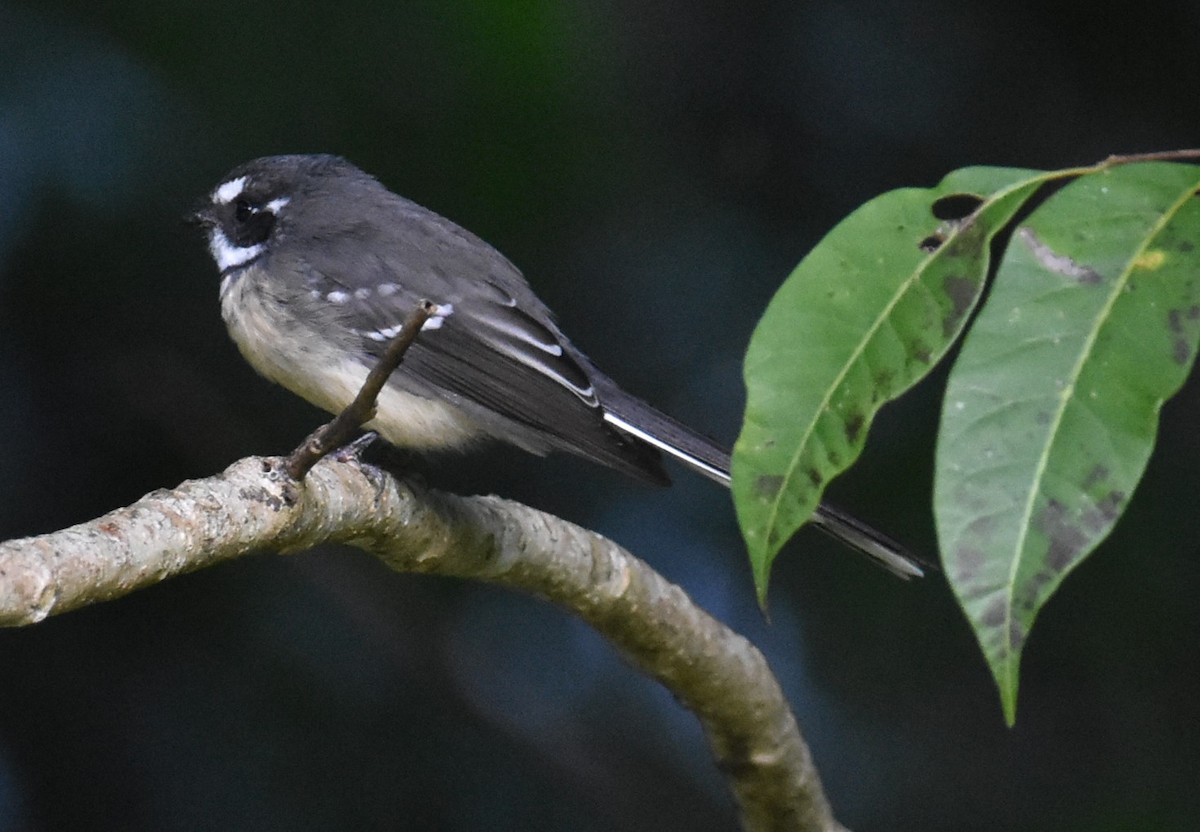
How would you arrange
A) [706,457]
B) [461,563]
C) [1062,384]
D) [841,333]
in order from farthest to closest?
[706,457]
[461,563]
[841,333]
[1062,384]

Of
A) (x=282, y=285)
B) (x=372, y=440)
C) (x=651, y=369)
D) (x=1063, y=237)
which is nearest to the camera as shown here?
(x=1063, y=237)

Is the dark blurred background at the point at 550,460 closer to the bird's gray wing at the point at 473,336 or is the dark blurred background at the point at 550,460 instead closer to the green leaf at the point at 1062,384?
the bird's gray wing at the point at 473,336

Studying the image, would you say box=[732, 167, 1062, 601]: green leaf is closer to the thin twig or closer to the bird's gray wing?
the thin twig

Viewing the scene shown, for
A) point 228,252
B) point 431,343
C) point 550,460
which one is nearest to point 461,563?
point 431,343

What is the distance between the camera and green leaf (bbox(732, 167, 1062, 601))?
4.86 feet

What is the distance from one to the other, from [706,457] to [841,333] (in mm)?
1694

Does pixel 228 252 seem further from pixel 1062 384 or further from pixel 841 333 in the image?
pixel 1062 384

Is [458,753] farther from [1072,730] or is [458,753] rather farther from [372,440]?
[1072,730]

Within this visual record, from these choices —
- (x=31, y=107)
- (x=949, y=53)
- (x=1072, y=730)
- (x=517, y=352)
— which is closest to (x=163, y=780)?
(x=517, y=352)

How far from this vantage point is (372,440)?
10.5 feet

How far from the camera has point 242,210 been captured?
3736 millimetres

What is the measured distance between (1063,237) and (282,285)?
2.35 metres

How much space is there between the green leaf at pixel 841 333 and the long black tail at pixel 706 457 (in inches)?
58.6

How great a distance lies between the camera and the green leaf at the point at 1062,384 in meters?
1.30
